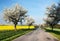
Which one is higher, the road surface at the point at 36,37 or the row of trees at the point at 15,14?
the row of trees at the point at 15,14

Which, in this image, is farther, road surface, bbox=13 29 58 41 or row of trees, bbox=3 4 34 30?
row of trees, bbox=3 4 34 30

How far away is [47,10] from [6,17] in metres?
17.5

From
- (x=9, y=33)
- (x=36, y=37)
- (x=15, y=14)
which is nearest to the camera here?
(x=36, y=37)

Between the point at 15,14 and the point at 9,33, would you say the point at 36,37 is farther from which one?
the point at 15,14

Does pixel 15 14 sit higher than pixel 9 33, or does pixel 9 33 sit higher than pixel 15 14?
pixel 15 14

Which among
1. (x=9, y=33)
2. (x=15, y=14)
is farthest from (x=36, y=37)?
(x=15, y=14)

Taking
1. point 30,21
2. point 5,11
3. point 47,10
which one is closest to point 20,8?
point 5,11

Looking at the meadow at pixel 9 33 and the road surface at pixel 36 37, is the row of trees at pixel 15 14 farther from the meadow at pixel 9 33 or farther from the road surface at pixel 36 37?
the road surface at pixel 36 37

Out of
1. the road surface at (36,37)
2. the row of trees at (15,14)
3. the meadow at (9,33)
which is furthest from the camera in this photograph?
the row of trees at (15,14)

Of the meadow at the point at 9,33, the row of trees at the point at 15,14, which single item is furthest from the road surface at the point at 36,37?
the row of trees at the point at 15,14

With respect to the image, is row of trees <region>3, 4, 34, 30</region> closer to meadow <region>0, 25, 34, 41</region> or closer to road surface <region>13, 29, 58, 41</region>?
meadow <region>0, 25, 34, 41</region>

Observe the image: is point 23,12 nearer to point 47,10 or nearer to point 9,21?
point 9,21

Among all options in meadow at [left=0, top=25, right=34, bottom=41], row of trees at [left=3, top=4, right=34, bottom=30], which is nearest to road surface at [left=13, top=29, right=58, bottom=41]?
meadow at [left=0, top=25, right=34, bottom=41]

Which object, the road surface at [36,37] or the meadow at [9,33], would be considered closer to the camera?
the road surface at [36,37]
